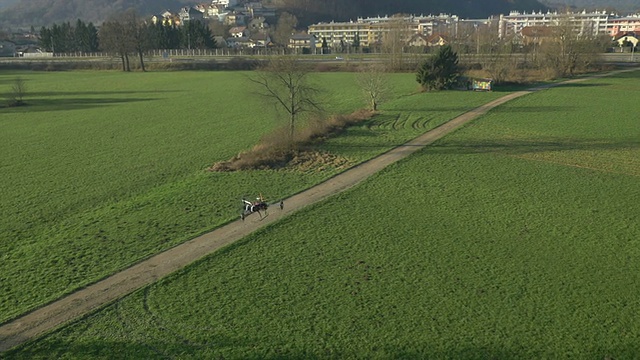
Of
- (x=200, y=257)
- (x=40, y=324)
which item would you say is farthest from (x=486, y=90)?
(x=40, y=324)

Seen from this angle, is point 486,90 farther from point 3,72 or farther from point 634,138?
point 3,72

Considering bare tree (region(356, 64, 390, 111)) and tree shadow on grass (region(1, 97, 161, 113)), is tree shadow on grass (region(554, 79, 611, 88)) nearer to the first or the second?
bare tree (region(356, 64, 390, 111))

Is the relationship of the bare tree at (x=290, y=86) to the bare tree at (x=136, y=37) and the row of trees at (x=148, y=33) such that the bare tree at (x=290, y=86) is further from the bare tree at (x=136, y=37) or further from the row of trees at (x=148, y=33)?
the row of trees at (x=148, y=33)

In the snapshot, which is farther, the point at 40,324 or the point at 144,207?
the point at 144,207

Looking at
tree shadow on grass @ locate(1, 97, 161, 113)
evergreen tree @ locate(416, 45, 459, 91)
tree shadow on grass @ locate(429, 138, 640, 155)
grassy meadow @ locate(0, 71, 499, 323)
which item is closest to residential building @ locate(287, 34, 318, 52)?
evergreen tree @ locate(416, 45, 459, 91)

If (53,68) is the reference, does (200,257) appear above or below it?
below

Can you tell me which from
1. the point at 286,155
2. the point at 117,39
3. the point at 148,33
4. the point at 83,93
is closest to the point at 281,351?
→ the point at 286,155

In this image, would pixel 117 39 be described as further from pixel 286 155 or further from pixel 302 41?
pixel 286 155
